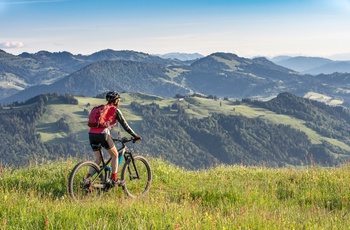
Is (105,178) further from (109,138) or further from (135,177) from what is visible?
(135,177)

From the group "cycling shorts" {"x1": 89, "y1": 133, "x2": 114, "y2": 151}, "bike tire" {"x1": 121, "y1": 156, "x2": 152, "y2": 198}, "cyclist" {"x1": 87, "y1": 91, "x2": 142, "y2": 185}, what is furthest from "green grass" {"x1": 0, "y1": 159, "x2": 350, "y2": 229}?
"cycling shorts" {"x1": 89, "y1": 133, "x2": 114, "y2": 151}

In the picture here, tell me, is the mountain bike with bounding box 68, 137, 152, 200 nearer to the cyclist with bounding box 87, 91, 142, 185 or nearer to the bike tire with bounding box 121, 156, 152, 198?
the bike tire with bounding box 121, 156, 152, 198

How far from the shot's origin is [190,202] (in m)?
9.05

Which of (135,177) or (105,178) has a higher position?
(105,178)

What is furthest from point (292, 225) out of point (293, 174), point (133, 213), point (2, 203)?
point (293, 174)

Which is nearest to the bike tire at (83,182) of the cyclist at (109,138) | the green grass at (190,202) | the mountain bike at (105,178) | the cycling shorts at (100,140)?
the mountain bike at (105,178)

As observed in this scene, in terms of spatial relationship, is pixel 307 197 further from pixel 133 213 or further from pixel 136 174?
pixel 133 213

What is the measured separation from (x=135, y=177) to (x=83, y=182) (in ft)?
6.59

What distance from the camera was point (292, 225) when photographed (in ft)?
20.1

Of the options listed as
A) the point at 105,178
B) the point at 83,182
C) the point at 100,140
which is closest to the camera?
the point at 83,182

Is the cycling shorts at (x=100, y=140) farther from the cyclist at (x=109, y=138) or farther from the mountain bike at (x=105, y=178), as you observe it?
the mountain bike at (x=105, y=178)

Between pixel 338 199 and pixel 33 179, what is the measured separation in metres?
8.35

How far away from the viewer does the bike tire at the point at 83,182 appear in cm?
926

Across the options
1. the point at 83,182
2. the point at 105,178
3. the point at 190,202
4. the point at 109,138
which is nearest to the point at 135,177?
the point at 105,178
